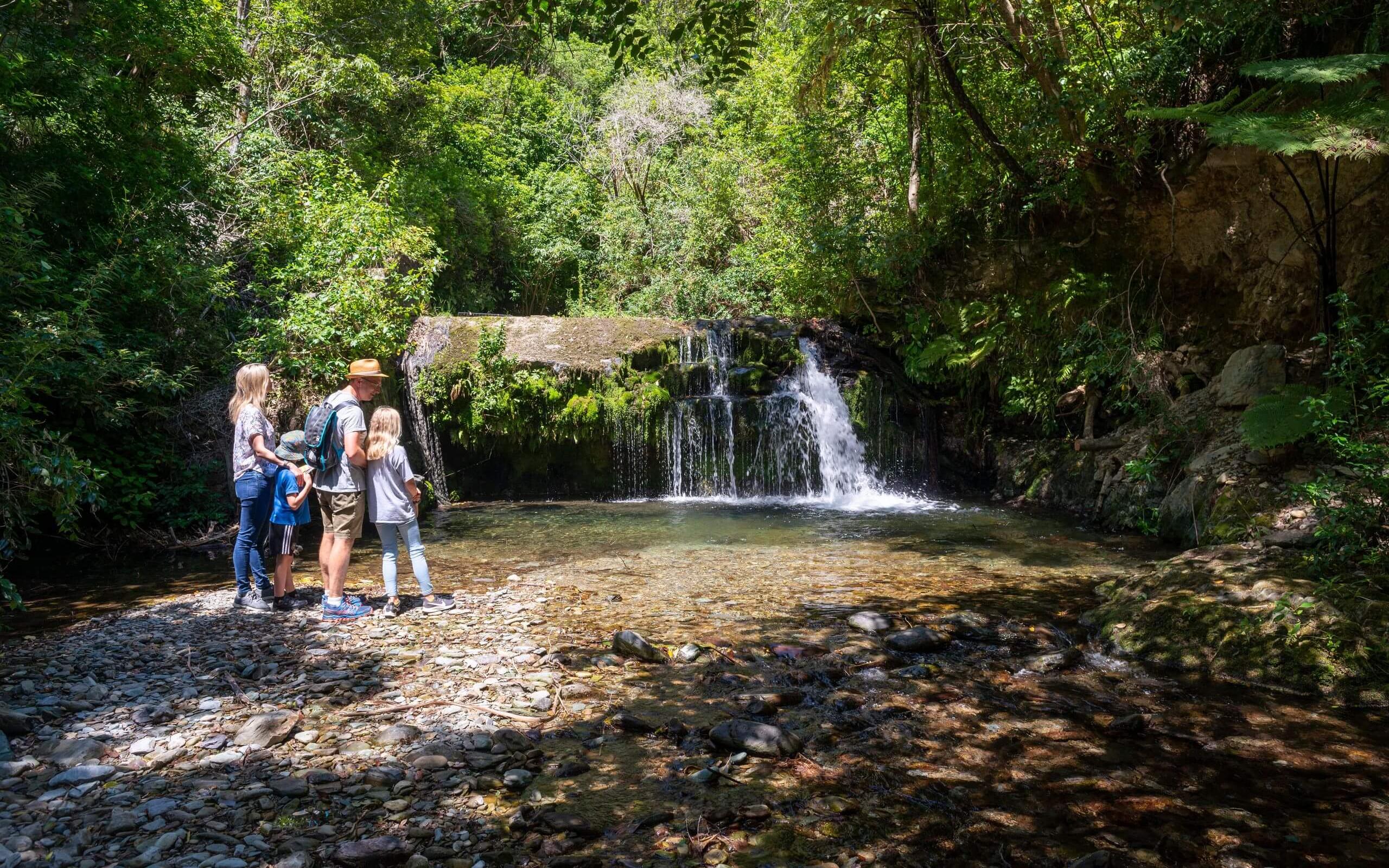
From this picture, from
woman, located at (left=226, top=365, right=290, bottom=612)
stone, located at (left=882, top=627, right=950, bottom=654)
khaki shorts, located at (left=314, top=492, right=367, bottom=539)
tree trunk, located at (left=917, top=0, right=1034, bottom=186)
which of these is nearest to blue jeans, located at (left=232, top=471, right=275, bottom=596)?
woman, located at (left=226, top=365, right=290, bottom=612)

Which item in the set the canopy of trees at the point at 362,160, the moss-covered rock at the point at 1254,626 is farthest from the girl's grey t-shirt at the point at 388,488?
the moss-covered rock at the point at 1254,626

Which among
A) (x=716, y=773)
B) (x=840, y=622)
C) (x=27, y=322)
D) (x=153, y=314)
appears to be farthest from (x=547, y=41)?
(x=716, y=773)

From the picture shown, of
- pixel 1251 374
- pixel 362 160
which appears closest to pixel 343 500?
pixel 1251 374

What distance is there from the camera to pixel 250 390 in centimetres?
625

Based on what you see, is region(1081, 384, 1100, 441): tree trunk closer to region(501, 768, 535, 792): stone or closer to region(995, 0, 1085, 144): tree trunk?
region(995, 0, 1085, 144): tree trunk

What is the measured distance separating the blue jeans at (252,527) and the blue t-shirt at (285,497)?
65 millimetres

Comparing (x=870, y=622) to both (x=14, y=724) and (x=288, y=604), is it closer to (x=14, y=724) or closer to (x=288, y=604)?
(x=288, y=604)

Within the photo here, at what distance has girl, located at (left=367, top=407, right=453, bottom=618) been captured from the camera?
596cm

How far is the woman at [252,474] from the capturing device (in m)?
6.15

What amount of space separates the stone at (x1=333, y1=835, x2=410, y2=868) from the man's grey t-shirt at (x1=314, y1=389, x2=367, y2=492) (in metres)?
3.44

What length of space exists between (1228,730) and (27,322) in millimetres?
9171

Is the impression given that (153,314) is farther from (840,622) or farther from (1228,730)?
(1228,730)

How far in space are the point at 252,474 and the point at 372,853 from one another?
4170 mm

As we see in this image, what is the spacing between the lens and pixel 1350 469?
6.05 meters
